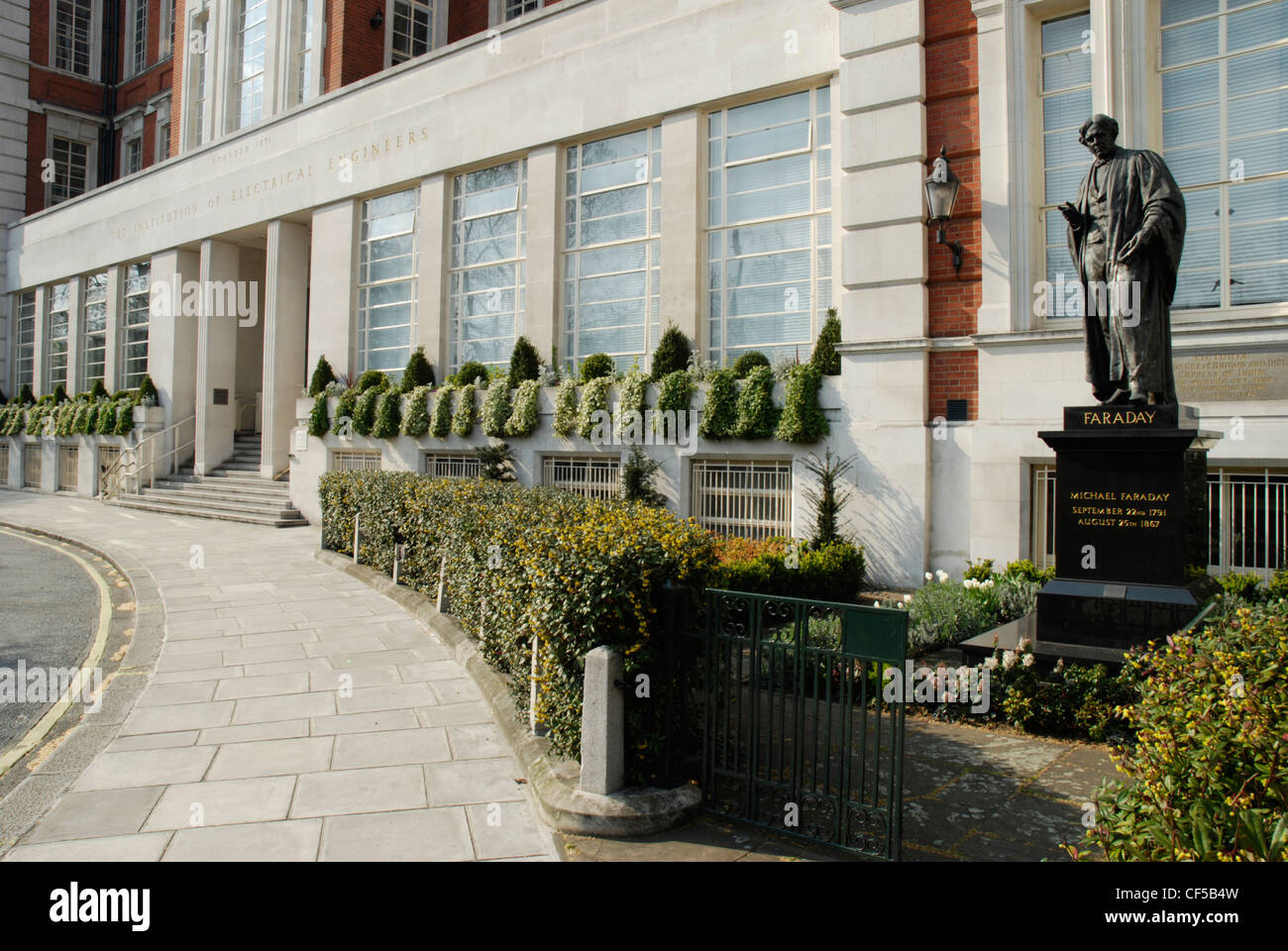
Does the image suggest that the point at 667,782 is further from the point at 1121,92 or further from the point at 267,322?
the point at 267,322

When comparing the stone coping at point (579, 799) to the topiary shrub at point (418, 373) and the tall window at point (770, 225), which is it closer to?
the tall window at point (770, 225)

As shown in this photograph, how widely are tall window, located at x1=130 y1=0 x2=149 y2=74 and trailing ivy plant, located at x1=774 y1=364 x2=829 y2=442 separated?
34.2 metres

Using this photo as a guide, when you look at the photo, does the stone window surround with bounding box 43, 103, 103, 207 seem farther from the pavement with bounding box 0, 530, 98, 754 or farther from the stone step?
the pavement with bounding box 0, 530, 98, 754

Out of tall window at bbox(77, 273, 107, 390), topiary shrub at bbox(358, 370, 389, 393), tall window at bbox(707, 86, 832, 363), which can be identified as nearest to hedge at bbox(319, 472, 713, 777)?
tall window at bbox(707, 86, 832, 363)

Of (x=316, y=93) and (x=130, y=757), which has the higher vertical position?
(x=316, y=93)

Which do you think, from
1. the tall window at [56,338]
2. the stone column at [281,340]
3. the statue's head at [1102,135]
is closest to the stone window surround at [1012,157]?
the statue's head at [1102,135]

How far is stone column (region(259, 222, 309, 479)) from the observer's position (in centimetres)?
2178

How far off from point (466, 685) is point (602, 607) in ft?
9.81

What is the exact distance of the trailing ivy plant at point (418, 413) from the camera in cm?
1725

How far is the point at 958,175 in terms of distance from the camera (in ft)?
36.7

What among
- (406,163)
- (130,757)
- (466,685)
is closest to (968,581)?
(466,685)

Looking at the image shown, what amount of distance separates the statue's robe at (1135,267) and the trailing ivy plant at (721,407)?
5830mm

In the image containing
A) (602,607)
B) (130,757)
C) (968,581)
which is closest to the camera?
(602,607)

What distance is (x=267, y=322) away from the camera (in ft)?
72.6
